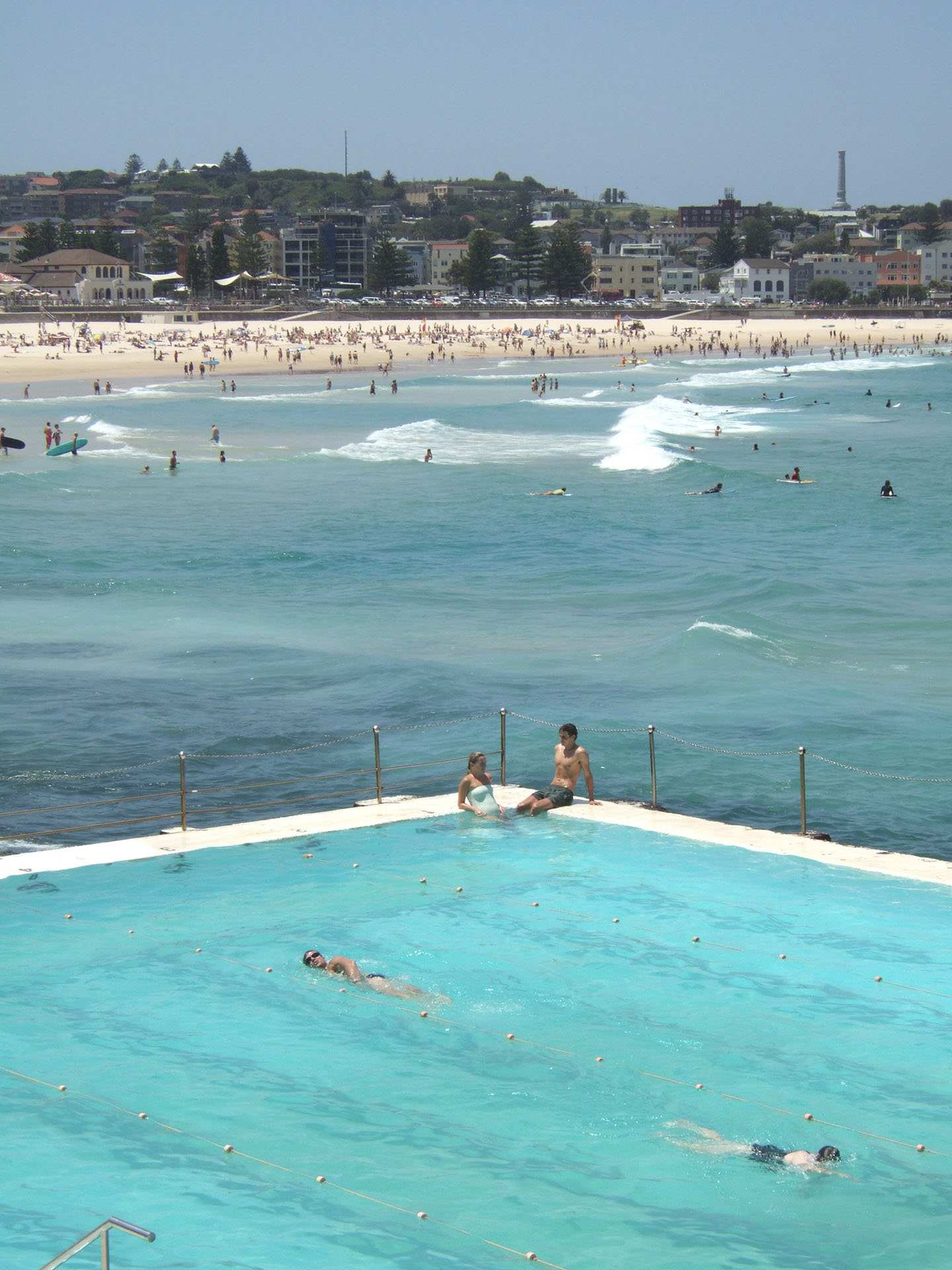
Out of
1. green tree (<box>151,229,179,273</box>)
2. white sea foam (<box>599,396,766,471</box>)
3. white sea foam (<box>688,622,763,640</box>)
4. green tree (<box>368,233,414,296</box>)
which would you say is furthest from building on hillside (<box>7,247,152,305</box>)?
white sea foam (<box>688,622,763,640</box>)

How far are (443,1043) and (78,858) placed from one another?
15.2 feet

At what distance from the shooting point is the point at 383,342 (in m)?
A: 126

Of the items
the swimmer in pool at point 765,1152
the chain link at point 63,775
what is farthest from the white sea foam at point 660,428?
the swimmer in pool at point 765,1152

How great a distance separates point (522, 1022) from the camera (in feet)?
31.0

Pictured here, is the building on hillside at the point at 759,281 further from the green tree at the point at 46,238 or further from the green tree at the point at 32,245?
the green tree at the point at 32,245

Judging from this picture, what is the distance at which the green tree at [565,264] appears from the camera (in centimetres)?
16562

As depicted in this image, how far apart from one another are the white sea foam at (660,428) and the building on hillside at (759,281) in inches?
4799

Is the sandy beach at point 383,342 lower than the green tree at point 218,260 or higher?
lower

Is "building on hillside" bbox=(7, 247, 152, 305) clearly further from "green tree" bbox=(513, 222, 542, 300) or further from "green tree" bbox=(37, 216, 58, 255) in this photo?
"green tree" bbox=(513, 222, 542, 300)

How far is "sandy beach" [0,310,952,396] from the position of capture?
4016 inches

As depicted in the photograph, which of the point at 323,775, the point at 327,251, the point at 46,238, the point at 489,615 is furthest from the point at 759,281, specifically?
the point at 323,775

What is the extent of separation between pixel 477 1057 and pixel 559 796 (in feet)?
17.1

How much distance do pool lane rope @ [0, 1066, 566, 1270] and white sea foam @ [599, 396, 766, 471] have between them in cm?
4453

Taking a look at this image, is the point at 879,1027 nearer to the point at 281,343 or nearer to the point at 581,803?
the point at 581,803
